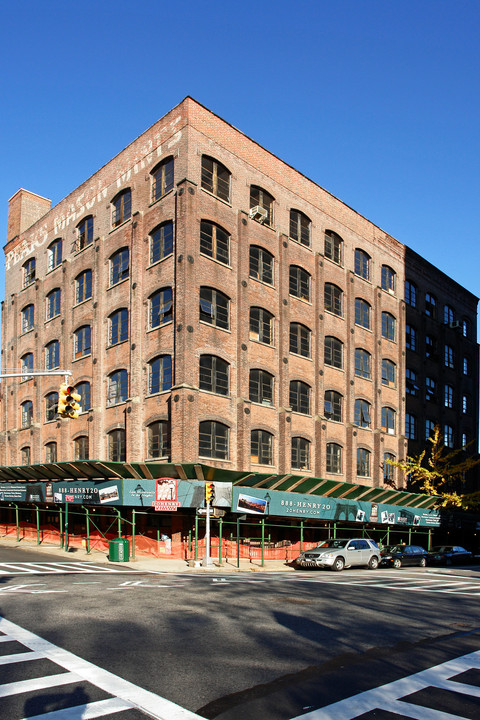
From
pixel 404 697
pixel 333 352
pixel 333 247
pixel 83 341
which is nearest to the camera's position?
pixel 404 697

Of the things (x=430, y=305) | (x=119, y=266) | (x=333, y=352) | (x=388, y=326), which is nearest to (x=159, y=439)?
(x=119, y=266)

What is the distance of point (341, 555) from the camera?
29844 mm

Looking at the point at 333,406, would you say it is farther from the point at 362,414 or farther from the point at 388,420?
the point at 388,420

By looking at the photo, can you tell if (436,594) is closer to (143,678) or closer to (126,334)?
(143,678)

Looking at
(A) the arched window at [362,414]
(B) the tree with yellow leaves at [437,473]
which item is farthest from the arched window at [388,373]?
(B) the tree with yellow leaves at [437,473]

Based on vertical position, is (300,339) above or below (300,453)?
above

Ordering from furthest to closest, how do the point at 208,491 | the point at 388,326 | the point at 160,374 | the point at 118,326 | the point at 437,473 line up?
the point at 388,326, the point at 437,473, the point at 118,326, the point at 160,374, the point at 208,491

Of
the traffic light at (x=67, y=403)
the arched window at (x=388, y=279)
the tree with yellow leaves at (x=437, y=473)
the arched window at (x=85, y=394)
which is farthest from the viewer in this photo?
the arched window at (x=388, y=279)

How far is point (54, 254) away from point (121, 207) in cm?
923

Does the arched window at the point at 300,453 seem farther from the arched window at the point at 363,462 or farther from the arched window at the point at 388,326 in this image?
the arched window at the point at 388,326

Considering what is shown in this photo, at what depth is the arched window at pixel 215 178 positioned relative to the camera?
35581mm

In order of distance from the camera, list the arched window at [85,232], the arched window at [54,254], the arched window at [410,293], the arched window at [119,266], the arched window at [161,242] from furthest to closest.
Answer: the arched window at [410,293]
the arched window at [54,254]
the arched window at [85,232]
the arched window at [119,266]
the arched window at [161,242]

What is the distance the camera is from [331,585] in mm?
19641

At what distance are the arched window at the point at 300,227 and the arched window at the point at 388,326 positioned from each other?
10.3 metres
